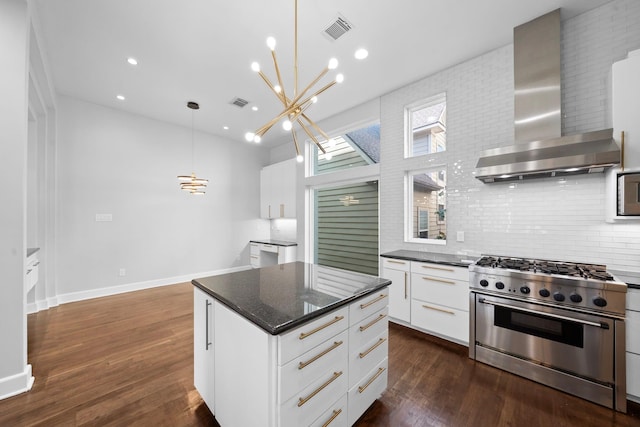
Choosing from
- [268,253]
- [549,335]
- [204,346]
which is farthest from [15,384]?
[549,335]

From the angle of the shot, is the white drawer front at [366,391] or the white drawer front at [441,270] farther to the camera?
the white drawer front at [441,270]

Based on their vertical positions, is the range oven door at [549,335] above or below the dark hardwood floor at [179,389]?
above

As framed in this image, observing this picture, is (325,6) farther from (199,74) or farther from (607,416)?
(607,416)

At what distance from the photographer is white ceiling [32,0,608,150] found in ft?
7.48

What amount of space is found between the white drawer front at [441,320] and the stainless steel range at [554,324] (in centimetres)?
14

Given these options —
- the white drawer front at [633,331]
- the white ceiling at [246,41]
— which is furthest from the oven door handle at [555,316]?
the white ceiling at [246,41]

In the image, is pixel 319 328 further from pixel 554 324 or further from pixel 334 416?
pixel 554 324

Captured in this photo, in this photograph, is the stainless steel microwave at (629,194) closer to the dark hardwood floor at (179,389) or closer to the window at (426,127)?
the dark hardwood floor at (179,389)

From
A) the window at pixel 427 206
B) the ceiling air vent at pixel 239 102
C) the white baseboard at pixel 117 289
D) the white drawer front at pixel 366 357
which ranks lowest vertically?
the white baseboard at pixel 117 289

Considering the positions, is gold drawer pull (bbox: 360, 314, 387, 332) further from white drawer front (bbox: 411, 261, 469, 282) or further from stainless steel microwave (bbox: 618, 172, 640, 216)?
stainless steel microwave (bbox: 618, 172, 640, 216)

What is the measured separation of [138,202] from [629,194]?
21.2ft

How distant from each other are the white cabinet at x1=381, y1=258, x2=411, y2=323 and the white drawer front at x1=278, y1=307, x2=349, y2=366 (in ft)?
5.80

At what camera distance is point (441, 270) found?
2730 mm

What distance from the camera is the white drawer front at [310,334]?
3.76ft
